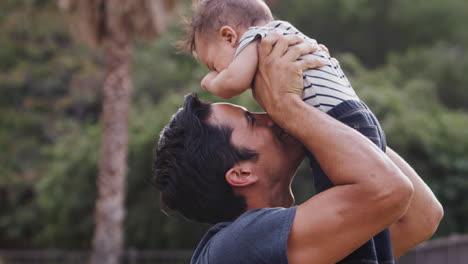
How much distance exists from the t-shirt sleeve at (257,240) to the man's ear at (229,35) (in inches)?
30.6

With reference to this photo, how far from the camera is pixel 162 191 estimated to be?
2396 mm

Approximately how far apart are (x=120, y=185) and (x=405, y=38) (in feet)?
56.6

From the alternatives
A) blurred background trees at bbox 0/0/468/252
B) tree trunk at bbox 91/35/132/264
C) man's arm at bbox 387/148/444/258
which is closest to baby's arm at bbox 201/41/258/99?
man's arm at bbox 387/148/444/258

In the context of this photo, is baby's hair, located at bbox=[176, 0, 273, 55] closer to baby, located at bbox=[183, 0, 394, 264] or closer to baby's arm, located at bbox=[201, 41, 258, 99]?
baby, located at bbox=[183, 0, 394, 264]

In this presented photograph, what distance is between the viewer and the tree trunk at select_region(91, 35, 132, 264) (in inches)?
500

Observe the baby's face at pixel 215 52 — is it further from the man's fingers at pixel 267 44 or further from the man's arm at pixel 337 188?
the man's arm at pixel 337 188

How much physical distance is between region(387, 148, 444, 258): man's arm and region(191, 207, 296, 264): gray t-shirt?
57 cm

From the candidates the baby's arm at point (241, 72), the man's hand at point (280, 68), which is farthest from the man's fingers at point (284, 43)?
the baby's arm at point (241, 72)

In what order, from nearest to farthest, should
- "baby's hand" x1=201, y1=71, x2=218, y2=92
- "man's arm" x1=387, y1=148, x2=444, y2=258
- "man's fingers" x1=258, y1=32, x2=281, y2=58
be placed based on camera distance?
"man's fingers" x1=258, y1=32, x2=281, y2=58 → "man's arm" x1=387, y1=148, x2=444, y2=258 → "baby's hand" x1=201, y1=71, x2=218, y2=92

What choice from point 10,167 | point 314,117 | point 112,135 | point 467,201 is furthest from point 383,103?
point 314,117

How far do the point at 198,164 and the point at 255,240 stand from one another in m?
0.40

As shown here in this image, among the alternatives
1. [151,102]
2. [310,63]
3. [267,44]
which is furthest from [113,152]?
[310,63]

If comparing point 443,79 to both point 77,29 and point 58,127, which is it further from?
point 77,29

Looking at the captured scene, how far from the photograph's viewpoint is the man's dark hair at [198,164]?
2.23 metres
